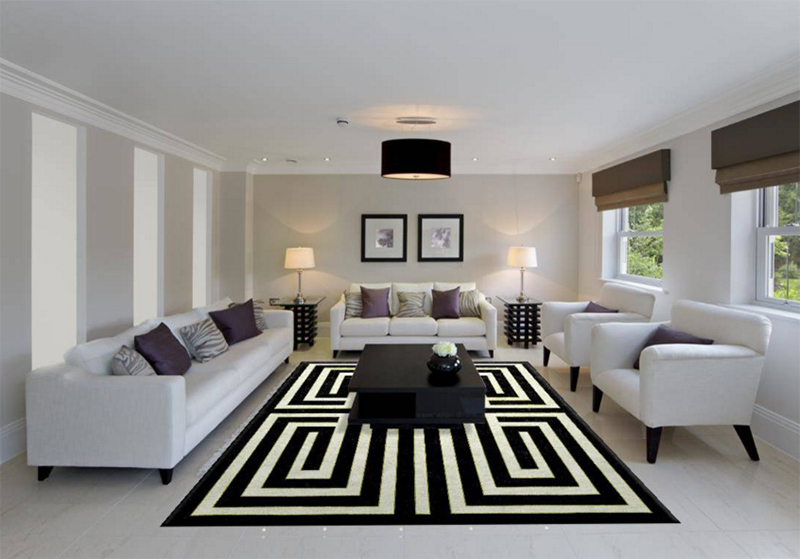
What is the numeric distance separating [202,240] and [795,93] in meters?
6.27

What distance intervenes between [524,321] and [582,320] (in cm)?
166

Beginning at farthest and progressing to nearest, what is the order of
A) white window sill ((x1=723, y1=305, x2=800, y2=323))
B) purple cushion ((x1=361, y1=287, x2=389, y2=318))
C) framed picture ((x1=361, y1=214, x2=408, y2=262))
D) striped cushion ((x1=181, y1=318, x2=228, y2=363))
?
framed picture ((x1=361, y1=214, x2=408, y2=262)), purple cushion ((x1=361, y1=287, x2=389, y2=318)), striped cushion ((x1=181, y1=318, x2=228, y2=363)), white window sill ((x1=723, y1=305, x2=800, y2=323))

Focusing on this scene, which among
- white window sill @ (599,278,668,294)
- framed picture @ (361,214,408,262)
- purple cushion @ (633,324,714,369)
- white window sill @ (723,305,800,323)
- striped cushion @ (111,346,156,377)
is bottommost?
striped cushion @ (111,346,156,377)

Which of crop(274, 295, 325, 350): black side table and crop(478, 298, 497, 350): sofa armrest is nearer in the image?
crop(478, 298, 497, 350): sofa armrest

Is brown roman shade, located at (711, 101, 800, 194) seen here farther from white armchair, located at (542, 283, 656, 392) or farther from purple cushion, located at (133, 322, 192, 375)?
purple cushion, located at (133, 322, 192, 375)

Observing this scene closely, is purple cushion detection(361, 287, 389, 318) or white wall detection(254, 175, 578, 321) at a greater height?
white wall detection(254, 175, 578, 321)

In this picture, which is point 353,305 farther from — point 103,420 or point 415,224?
point 103,420

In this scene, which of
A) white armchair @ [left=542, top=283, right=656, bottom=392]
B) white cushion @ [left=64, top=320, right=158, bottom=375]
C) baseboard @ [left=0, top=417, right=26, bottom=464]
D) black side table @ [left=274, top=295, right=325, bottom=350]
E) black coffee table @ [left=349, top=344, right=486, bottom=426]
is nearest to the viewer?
white cushion @ [left=64, top=320, right=158, bottom=375]

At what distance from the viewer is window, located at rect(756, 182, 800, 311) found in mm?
3254

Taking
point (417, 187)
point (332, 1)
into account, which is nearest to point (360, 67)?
point (332, 1)

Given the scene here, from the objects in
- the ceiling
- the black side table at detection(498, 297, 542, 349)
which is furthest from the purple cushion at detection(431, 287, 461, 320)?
the ceiling

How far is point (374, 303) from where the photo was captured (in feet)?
18.8

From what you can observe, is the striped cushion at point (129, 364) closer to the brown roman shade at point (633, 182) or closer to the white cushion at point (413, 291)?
the white cushion at point (413, 291)

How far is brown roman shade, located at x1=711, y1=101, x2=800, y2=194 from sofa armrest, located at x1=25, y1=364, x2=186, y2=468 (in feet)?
13.7
